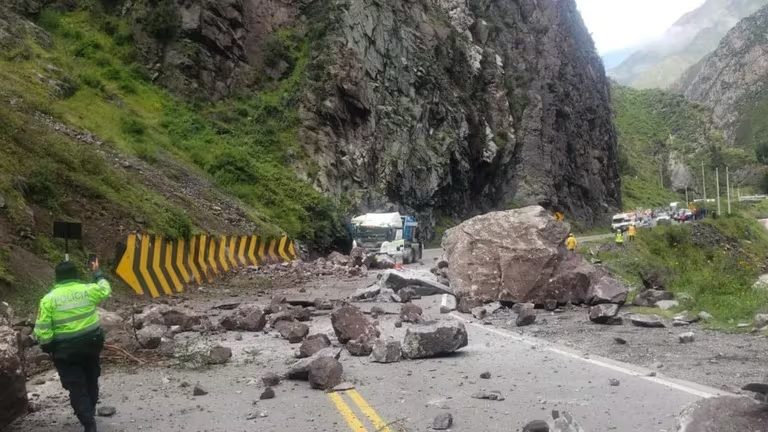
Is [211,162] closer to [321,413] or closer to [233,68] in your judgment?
[233,68]

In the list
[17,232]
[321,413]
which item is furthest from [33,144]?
[321,413]

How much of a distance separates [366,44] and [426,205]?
38.2 ft

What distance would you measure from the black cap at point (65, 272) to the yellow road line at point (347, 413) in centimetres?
273

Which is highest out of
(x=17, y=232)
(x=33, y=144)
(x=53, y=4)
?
(x=53, y=4)

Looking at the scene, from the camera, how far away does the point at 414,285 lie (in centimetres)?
1622

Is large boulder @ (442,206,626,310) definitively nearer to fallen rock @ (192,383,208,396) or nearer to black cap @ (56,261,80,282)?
fallen rock @ (192,383,208,396)

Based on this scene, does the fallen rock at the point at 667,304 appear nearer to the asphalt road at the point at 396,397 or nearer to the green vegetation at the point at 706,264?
the green vegetation at the point at 706,264

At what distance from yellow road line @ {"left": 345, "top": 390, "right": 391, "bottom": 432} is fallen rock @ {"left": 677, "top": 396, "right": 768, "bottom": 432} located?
2.33m

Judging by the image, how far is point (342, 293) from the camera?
17.0 m

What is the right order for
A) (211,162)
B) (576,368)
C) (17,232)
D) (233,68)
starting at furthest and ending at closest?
1. (233,68)
2. (211,162)
3. (17,232)
4. (576,368)

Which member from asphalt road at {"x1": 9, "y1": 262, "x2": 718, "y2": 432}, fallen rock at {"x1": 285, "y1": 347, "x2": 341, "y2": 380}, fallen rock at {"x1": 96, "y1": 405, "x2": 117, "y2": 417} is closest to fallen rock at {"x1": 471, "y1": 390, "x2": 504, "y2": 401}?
asphalt road at {"x1": 9, "y1": 262, "x2": 718, "y2": 432}

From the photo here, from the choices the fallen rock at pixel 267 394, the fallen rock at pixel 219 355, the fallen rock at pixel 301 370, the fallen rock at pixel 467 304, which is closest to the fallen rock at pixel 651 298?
the fallen rock at pixel 467 304

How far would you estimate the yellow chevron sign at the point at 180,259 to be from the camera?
1497 centimetres

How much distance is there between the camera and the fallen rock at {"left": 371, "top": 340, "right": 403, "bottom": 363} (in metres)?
8.17
